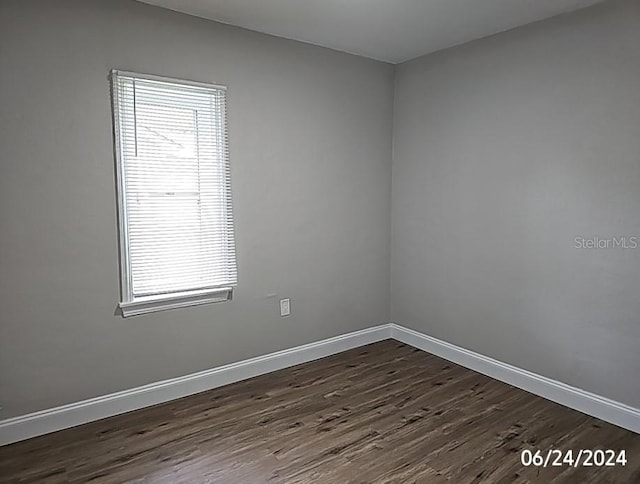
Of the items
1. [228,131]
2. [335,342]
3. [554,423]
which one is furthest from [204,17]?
[554,423]

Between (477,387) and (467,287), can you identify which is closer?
(477,387)

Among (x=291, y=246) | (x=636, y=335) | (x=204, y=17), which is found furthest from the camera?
(x=291, y=246)

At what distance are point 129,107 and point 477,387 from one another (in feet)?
9.48

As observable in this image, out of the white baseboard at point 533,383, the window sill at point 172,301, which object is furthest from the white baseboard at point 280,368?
the window sill at point 172,301

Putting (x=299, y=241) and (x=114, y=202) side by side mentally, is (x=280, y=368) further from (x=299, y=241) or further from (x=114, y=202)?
(x=114, y=202)

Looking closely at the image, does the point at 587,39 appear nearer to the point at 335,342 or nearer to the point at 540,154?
the point at 540,154

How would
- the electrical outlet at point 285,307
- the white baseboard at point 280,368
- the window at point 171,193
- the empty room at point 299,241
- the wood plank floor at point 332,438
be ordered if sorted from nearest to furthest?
the wood plank floor at point 332,438
the empty room at point 299,241
the white baseboard at point 280,368
the window at point 171,193
the electrical outlet at point 285,307

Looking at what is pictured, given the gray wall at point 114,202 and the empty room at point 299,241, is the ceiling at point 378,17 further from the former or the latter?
the gray wall at point 114,202

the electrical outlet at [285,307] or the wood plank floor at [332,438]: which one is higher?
the electrical outlet at [285,307]

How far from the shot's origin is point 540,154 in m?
2.94

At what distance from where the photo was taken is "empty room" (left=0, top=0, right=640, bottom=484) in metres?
2.41

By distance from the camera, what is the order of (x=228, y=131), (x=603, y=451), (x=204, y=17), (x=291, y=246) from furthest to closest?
1. (x=291, y=246)
2. (x=228, y=131)
3. (x=204, y=17)
4. (x=603, y=451)

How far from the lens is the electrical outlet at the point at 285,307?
3.43 metres

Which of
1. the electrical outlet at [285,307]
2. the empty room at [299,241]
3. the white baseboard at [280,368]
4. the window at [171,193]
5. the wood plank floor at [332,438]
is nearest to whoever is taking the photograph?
the wood plank floor at [332,438]
